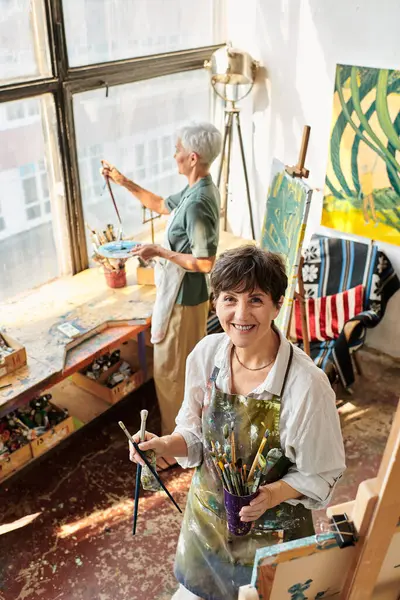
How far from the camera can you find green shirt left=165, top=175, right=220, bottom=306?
2551 mm

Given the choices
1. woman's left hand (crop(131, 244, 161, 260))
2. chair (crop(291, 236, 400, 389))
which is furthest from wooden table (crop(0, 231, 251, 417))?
chair (crop(291, 236, 400, 389))

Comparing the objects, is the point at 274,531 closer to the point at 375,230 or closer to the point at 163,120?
the point at 375,230

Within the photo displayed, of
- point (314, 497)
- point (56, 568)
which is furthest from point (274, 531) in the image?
point (56, 568)

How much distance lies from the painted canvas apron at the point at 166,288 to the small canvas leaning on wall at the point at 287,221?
1.65 feet

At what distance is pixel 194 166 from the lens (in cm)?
261

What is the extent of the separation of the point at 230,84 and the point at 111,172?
3.48 ft

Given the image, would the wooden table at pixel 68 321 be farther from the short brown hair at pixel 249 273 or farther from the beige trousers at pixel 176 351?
the short brown hair at pixel 249 273

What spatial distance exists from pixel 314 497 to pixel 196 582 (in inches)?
20.7

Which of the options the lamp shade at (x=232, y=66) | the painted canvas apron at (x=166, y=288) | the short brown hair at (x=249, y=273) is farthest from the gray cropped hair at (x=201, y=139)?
the short brown hair at (x=249, y=273)

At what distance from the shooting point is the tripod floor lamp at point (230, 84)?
350cm

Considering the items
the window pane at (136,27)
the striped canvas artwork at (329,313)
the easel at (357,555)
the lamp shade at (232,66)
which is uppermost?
the window pane at (136,27)

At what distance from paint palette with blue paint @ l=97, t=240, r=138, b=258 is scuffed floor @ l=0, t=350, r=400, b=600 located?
95 centimetres

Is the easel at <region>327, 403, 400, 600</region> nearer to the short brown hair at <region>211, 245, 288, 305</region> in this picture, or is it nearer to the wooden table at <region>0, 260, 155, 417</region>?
the short brown hair at <region>211, 245, 288, 305</region>

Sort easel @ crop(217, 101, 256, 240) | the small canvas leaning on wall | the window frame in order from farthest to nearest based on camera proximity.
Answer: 1. easel @ crop(217, 101, 256, 240)
2. the window frame
3. the small canvas leaning on wall
